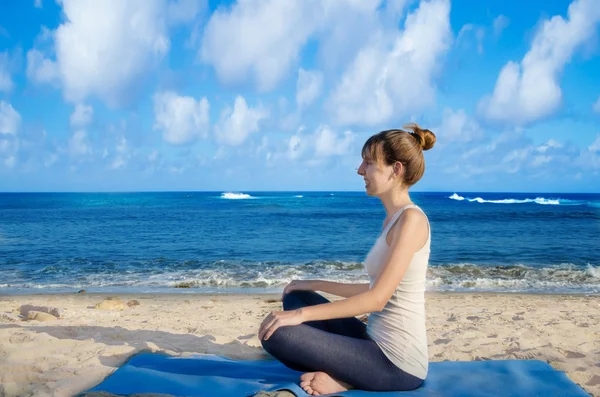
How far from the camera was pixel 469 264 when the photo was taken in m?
14.1

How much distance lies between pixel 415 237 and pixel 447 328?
12.8 feet

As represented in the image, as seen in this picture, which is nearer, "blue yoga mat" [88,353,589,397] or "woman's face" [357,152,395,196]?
"woman's face" [357,152,395,196]

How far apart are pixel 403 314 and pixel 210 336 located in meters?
3.40

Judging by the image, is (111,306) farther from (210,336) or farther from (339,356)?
(339,356)

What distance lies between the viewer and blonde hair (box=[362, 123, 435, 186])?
9.52 feet

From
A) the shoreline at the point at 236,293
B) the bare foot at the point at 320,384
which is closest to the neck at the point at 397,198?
the bare foot at the point at 320,384

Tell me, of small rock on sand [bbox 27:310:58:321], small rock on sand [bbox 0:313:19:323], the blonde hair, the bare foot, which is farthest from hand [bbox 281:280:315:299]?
small rock on sand [bbox 0:313:19:323]

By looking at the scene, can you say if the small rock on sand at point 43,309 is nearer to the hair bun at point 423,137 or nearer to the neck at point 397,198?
Result: the neck at point 397,198

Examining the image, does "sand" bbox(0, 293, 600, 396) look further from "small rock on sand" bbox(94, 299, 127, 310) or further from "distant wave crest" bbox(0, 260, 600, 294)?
"distant wave crest" bbox(0, 260, 600, 294)

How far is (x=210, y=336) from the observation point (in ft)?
19.0

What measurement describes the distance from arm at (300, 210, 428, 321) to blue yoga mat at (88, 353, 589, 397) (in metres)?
0.66

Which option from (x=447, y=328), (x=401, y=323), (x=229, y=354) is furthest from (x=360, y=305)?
(x=447, y=328)

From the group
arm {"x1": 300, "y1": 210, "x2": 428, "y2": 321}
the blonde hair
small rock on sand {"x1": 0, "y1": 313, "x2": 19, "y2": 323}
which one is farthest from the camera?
small rock on sand {"x1": 0, "y1": 313, "x2": 19, "y2": 323}

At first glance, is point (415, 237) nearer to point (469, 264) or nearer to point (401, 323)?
point (401, 323)
